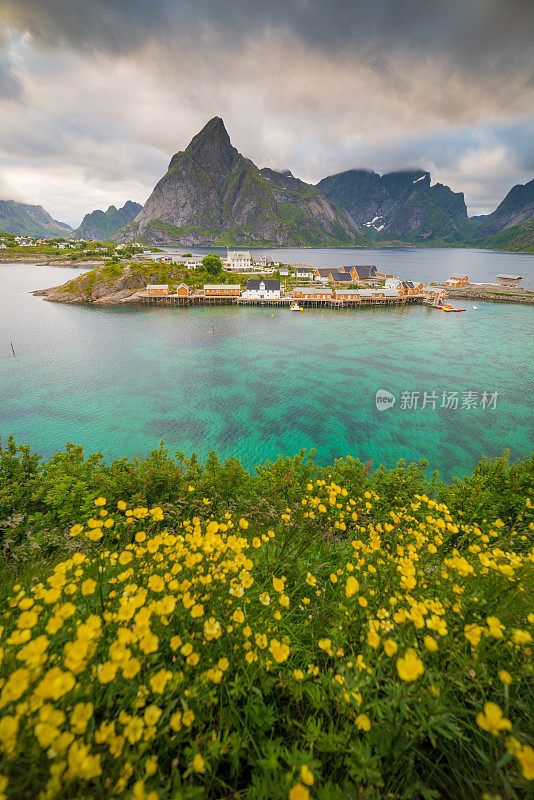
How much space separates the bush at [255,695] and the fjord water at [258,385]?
700 inches

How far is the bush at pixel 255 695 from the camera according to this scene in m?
1.73

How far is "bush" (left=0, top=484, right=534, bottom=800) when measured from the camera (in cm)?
173

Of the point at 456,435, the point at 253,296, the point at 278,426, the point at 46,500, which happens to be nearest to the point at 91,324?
the point at 253,296

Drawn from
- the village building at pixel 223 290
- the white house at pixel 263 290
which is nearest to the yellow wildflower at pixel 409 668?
the white house at pixel 263 290

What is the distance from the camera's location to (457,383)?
35031mm

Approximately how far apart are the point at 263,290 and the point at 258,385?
180 feet

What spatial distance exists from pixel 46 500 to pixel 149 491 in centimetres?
286

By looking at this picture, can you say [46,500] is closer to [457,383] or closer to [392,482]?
[392,482]

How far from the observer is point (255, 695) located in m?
2.85

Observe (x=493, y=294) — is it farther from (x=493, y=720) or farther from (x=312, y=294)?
(x=493, y=720)

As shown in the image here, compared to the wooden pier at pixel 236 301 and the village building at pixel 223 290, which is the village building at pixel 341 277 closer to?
the wooden pier at pixel 236 301

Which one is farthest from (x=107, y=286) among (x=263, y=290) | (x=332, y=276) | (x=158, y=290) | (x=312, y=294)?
(x=332, y=276)

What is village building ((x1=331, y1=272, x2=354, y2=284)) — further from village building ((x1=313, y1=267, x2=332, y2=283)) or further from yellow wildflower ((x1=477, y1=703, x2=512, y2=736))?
yellow wildflower ((x1=477, y1=703, x2=512, y2=736))

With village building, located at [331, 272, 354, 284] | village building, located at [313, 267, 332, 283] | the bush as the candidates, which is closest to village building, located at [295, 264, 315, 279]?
village building, located at [313, 267, 332, 283]
